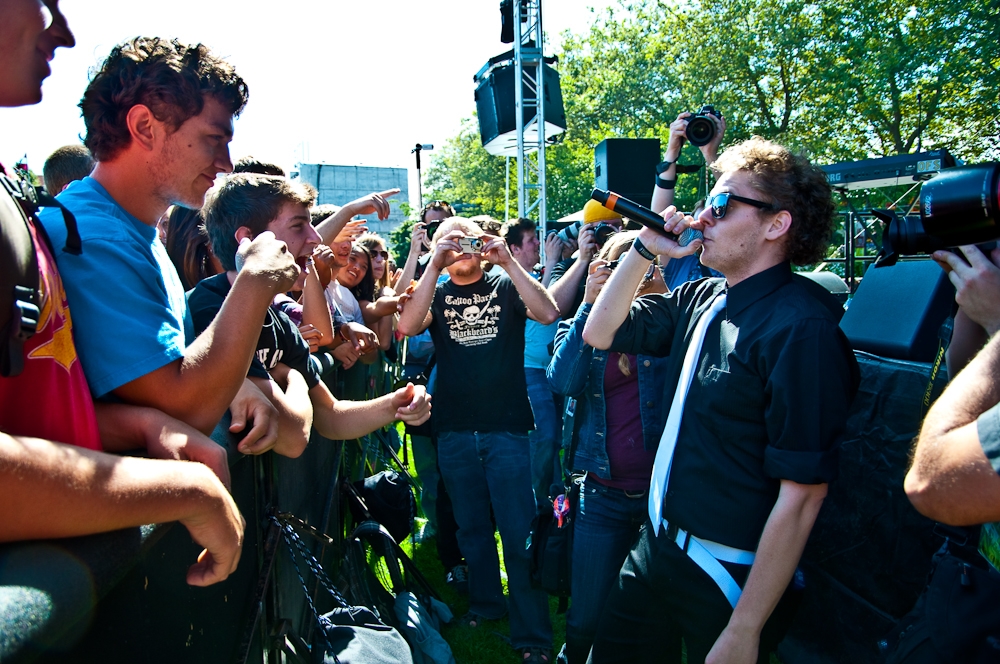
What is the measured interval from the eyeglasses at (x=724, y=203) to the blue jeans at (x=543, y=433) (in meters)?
2.87

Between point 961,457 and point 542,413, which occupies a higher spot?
point 961,457

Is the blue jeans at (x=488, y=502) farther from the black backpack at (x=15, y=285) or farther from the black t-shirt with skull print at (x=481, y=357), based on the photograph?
the black backpack at (x=15, y=285)

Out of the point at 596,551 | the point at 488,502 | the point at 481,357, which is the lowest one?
the point at 488,502

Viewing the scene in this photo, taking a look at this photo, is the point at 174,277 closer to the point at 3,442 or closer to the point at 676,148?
the point at 3,442

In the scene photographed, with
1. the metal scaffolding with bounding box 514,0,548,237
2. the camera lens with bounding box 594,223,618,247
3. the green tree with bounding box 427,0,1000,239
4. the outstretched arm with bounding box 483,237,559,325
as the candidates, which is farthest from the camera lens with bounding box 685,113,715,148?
the green tree with bounding box 427,0,1000,239

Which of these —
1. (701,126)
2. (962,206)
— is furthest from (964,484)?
(701,126)

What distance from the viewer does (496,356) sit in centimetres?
394

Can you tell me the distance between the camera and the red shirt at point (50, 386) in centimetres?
108

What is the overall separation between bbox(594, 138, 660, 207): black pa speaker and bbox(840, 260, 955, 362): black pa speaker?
3.73 meters

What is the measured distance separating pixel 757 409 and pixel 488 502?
7.33ft

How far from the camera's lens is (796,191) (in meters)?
2.24

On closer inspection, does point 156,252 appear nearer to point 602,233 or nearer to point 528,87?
point 602,233

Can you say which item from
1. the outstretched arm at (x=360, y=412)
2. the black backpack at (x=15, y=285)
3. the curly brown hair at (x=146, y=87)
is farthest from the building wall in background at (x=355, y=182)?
the black backpack at (x=15, y=285)

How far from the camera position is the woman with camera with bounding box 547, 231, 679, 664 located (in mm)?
2844
